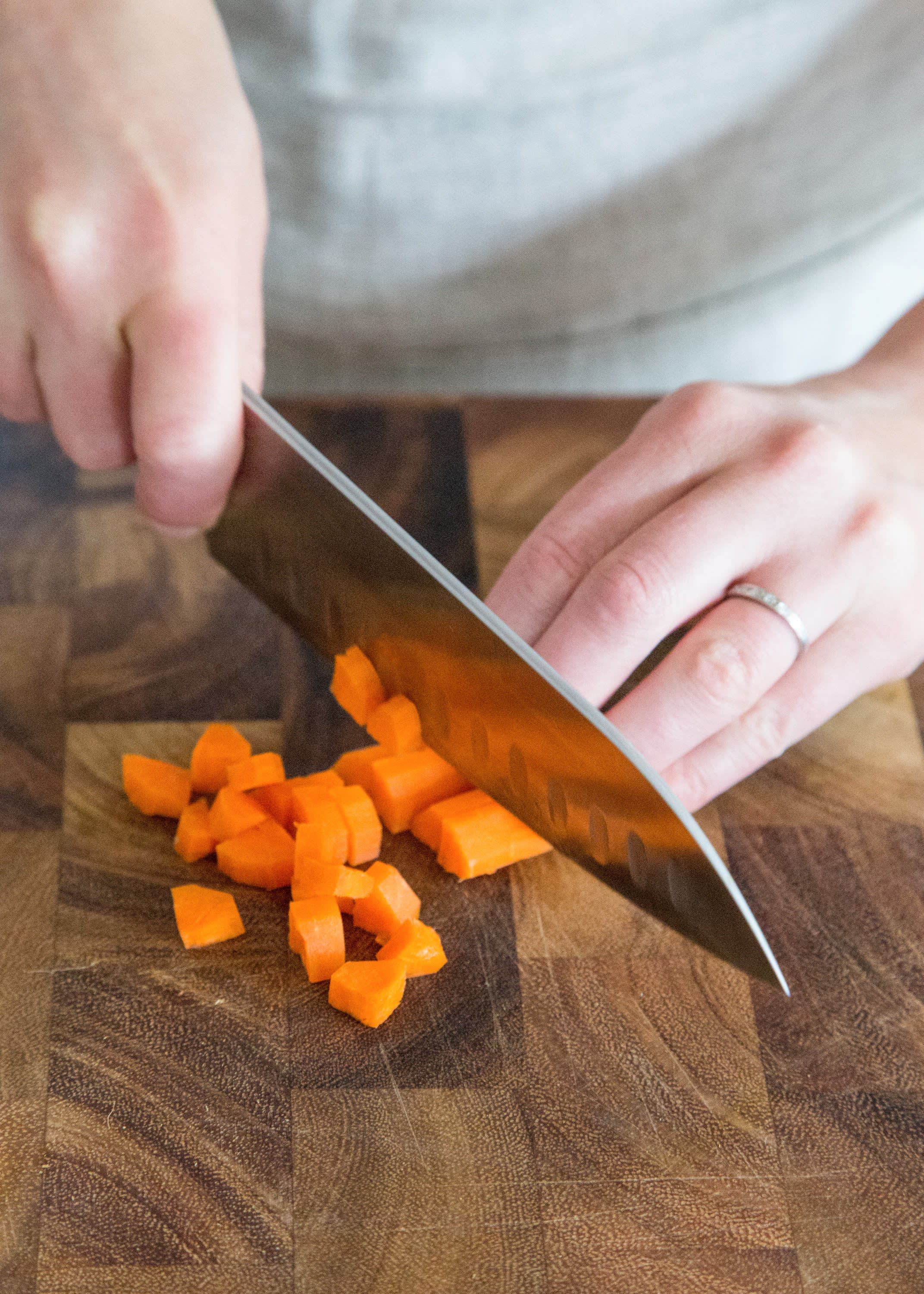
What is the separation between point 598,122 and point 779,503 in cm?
67

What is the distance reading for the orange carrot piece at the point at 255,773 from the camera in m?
1.28

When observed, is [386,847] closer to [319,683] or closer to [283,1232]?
[319,683]

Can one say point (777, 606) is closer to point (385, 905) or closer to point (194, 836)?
point (385, 905)

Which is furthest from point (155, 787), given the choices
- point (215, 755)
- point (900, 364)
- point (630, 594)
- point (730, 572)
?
point (900, 364)

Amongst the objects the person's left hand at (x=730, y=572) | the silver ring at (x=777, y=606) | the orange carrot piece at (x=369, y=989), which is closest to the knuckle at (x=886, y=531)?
the person's left hand at (x=730, y=572)

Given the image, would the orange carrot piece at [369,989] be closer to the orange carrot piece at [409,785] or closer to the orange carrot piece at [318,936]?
the orange carrot piece at [318,936]

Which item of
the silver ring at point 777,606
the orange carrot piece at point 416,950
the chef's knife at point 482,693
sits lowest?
the orange carrot piece at point 416,950

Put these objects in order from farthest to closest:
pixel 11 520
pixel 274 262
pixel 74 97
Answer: pixel 274 262 < pixel 11 520 < pixel 74 97

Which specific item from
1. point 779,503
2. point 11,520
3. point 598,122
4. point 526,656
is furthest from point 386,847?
point 598,122

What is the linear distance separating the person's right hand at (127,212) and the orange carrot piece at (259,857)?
374mm

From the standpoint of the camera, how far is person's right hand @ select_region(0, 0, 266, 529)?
102 centimetres

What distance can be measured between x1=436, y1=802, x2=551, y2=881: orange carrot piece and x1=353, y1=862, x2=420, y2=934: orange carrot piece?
0.19 feet

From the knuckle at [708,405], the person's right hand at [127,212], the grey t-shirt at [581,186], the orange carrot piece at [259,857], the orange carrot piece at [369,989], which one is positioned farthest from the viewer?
the grey t-shirt at [581,186]

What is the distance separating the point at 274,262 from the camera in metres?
1.77
